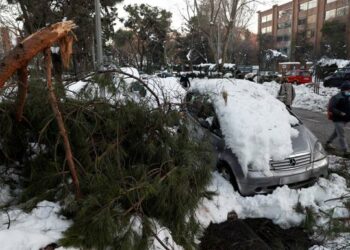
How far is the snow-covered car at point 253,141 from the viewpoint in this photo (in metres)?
4.50

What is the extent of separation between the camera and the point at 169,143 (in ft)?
12.4

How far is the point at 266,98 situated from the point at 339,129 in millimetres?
2340

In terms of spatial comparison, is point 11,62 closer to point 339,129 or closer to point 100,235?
point 100,235

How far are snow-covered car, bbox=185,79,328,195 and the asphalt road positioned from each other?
332cm

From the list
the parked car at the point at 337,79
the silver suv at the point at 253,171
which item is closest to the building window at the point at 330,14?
the parked car at the point at 337,79

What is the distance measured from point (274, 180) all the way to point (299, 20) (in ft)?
224

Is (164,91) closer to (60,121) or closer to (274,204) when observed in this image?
(60,121)

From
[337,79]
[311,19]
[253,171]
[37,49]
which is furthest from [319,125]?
[311,19]

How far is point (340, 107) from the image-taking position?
6.97 meters

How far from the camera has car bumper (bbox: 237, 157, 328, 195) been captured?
4461mm

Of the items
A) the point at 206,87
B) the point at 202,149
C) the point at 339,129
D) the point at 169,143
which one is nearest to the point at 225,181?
the point at 202,149

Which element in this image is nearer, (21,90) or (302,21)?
(21,90)

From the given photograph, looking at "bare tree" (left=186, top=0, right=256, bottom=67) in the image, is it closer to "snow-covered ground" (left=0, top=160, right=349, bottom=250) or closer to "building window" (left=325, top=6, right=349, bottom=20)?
"snow-covered ground" (left=0, top=160, right=349, bottom=250)

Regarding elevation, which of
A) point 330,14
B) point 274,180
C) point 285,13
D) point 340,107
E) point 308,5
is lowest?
point 274,180
